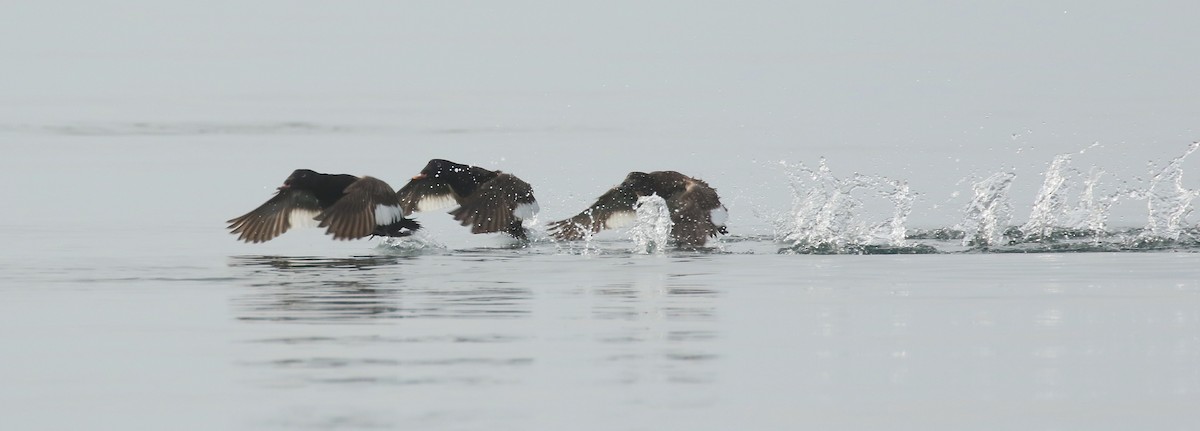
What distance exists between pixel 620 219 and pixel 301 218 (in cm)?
275

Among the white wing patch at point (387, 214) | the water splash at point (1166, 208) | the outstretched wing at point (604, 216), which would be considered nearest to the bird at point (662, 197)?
the outstretched wing at point (604, 216)

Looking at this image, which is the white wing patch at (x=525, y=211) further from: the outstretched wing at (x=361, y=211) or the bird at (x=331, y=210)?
the outstretched wing at (x=361, y=211)

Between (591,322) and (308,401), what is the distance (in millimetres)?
2816

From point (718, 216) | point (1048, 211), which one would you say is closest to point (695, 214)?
point (718, 216)

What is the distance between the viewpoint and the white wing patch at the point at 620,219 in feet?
54.3

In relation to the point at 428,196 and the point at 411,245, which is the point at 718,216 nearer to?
the point at 411,245

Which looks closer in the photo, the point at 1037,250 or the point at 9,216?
the point at 1037,250

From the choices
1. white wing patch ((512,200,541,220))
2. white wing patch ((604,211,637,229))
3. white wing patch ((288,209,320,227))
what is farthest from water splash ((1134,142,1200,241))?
white wing patch ((288,209,320,227))

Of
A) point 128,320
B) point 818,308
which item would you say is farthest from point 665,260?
point 128,320

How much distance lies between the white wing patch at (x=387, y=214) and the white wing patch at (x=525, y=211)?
4.43 ft

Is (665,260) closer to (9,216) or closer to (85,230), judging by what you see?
(85,230)

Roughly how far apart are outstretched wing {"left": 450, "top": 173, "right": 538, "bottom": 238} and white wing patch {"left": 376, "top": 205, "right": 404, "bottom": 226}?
1.09 meters

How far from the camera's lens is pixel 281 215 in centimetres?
1650

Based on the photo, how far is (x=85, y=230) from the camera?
1719 centimetres
